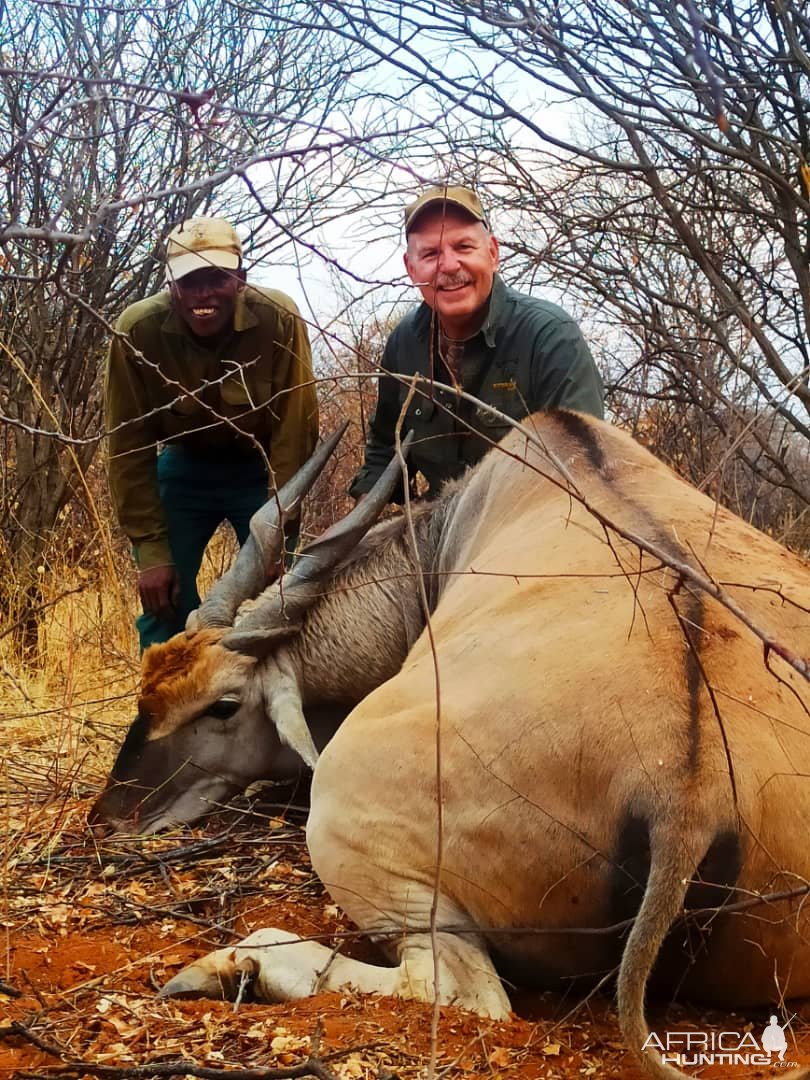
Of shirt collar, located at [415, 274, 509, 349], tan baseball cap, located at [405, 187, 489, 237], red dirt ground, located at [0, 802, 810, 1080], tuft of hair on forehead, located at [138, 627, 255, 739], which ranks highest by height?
tan baseball cap, located at [405, 187, 489, 237]

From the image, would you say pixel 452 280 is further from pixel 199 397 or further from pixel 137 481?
pixel 137 481

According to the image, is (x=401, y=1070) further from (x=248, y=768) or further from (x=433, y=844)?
(x=248, y=768)

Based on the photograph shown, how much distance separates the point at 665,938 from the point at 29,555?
4928mm

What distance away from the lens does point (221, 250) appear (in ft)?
16.5

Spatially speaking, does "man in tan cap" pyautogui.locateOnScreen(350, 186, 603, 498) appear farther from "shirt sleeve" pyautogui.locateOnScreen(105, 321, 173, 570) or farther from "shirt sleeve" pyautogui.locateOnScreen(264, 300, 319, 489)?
"shirt sleeve" pyautogui.locateOnScreen(105, 321, 173, 570)

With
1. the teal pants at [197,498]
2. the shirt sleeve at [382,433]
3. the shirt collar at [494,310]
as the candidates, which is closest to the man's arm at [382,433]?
the shirt sleeve at [382,433]

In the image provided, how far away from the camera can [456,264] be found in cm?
470

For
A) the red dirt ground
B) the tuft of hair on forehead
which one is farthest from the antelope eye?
the red dirt ground

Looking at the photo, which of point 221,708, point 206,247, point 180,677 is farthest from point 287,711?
point 206,247

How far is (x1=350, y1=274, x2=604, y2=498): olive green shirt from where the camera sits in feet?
15.1

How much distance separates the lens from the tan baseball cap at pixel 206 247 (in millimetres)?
4953

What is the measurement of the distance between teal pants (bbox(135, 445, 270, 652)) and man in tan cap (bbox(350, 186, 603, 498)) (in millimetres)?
805

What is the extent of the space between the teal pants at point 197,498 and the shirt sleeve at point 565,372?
4.86 feet

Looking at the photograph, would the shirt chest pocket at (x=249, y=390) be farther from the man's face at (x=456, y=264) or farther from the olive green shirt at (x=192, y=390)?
the man's face at (x=456, y=264)
